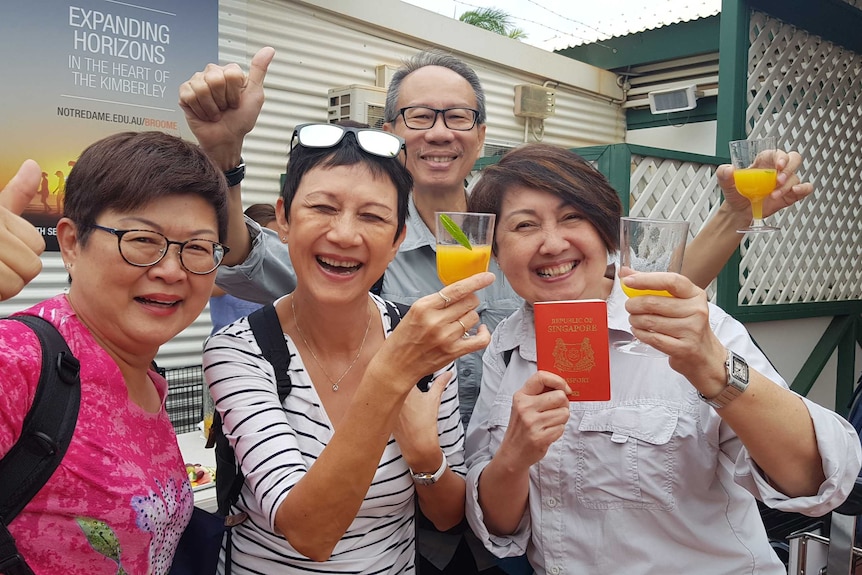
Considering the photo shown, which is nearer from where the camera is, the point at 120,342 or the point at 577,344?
the point at 120,342

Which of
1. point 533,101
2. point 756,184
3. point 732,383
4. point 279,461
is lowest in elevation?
point 279,461

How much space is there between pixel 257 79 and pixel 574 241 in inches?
44.5

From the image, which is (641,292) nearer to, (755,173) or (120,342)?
(120,342)

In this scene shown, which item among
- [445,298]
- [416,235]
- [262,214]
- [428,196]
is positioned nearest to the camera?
[445,298]

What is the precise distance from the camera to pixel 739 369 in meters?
1.47

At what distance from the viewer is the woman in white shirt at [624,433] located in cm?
147

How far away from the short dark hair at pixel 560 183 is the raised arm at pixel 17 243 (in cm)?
123

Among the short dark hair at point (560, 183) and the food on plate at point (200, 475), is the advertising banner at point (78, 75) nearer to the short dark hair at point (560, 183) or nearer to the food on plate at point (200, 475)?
the food on plate at point (200, 475)

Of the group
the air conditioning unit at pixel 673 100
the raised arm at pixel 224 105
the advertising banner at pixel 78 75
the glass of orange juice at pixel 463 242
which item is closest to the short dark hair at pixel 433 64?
the raised arm at pixel 224 105

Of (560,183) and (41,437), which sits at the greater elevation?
(560,183)

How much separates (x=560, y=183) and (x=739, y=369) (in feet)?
2.34

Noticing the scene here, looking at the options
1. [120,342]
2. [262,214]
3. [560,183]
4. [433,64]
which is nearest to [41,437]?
[120,342]

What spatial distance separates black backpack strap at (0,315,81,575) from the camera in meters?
1.20

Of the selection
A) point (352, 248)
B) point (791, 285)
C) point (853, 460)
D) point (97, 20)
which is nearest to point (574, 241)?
point (352, 248)
